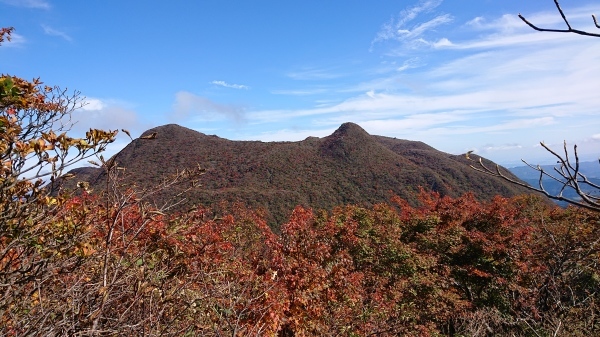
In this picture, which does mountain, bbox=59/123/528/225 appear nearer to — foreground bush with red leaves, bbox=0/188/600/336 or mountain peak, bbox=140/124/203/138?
mountain peak, bbox=140/124/203/138

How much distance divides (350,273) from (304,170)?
44.8 meters

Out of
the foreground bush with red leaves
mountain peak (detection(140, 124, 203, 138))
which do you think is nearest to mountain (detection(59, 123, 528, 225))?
mountain peak (detection(140, 124, 203, 138))

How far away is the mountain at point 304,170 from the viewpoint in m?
48.8

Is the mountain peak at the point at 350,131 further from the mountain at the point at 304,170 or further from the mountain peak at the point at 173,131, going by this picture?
the mountain peak at the point at 173,131

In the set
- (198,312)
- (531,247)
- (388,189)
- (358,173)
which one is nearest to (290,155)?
(358,173)

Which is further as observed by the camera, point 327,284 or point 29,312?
point 327,284

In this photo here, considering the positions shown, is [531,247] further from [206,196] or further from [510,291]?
[206,196]

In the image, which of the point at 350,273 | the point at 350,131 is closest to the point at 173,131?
the point at 350,131

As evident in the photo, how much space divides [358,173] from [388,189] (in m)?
6.12

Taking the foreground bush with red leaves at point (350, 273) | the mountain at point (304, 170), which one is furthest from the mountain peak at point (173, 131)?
the foreground bush with red leaves at point (350, 273)

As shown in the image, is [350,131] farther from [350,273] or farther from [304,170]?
[350,273]

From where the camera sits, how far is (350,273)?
13.1 metres

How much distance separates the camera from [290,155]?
62.2 meters

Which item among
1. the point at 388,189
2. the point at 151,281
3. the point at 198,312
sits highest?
the point at 151,281
